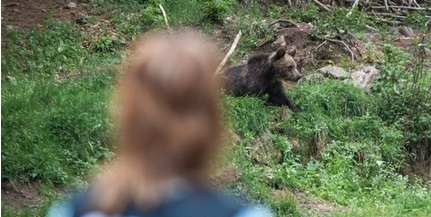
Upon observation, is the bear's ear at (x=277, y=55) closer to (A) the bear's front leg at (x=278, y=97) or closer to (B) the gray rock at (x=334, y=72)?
(A) the bear's front leg at (x=278, y=97)

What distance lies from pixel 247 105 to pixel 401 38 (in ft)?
15.1

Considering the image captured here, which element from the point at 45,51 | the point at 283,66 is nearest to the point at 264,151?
the point at 283,66

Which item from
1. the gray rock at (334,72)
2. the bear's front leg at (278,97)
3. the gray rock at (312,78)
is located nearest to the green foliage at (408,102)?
the gray rock at (334,72)

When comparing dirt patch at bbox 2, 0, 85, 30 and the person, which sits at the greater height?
the person

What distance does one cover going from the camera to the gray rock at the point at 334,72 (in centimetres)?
1022

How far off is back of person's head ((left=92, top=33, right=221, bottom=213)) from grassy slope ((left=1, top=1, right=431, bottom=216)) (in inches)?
157

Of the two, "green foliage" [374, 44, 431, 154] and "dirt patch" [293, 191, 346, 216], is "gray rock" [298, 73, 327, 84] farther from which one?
"dirt patch" [293, 191, 346, 216]

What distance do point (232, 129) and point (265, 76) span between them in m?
1.51

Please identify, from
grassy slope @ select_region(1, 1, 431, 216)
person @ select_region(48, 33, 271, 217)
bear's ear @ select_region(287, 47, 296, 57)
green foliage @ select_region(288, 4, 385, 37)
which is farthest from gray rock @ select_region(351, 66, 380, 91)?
person @ select_region(48, 33, 271, 217)

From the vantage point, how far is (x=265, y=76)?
9.52 m

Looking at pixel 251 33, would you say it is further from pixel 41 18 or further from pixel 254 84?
pixel 41 18

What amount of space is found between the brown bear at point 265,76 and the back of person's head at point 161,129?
7.23 m

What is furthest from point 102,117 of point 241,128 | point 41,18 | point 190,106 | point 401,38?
point 401,38

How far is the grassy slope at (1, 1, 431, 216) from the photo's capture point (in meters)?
6.68
